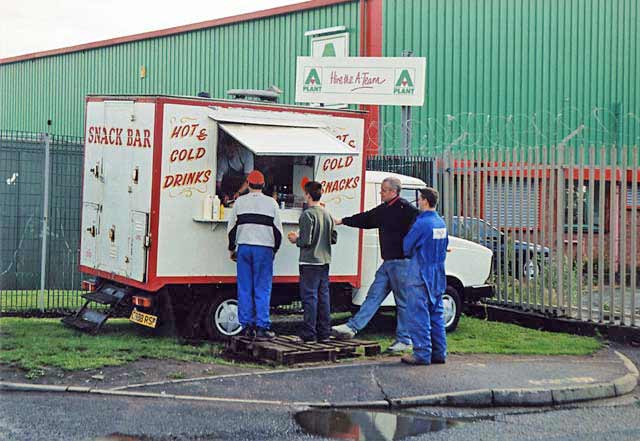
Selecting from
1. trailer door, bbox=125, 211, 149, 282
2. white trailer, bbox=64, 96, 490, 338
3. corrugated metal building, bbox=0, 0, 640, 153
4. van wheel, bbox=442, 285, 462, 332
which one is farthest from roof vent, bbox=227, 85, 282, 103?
corrugated metal building, bbox=0, 0, 640, 153

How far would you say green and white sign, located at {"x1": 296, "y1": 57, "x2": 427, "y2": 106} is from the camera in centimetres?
1847

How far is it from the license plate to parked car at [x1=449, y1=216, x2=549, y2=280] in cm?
575

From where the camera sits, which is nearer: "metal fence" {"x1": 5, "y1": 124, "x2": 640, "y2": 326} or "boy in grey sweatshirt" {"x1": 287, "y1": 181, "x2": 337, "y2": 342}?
"boy in grey sweatshirt" {"x1": 287, "y1": 181, "x2": 337, "y2": 342}

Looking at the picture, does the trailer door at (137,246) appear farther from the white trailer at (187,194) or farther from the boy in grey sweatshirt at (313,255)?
the boy in grey sweatshirt at (313,255)

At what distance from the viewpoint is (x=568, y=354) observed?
12203mm

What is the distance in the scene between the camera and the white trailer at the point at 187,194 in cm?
1148

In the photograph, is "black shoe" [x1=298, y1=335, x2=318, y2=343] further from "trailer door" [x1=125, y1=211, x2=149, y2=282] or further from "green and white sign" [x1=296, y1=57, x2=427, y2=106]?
"green and white sign" [x1=296, y1=57, x2=427, y2=106]

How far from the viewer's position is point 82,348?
11.0 metres

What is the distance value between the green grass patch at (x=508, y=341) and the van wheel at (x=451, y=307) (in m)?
0.15

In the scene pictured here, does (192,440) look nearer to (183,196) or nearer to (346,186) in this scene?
(183,196)

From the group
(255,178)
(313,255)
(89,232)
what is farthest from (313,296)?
(89,232)

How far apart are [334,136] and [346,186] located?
65 centimetres

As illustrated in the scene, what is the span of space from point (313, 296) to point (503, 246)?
484 cm

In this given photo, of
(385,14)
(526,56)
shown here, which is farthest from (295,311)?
(526,56)
